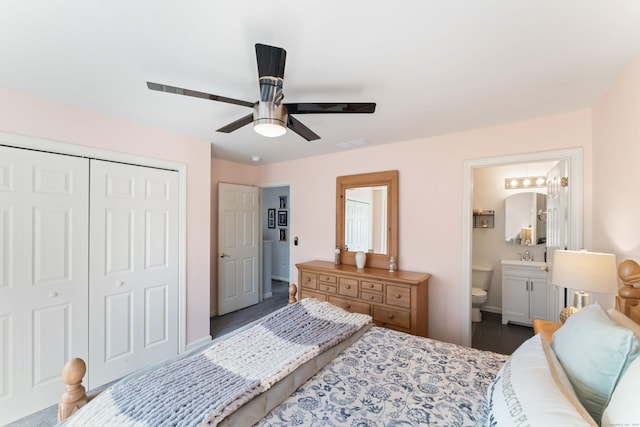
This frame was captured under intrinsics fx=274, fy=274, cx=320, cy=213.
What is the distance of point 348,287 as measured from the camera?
10.2 ft

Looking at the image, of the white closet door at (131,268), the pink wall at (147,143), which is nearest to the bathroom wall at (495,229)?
the pink wall at (147,143)

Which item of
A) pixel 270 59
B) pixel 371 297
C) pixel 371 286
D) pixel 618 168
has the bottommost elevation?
pixel 371 297

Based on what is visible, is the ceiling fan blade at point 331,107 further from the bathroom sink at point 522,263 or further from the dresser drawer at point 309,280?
the bathroom sink at point 522,263

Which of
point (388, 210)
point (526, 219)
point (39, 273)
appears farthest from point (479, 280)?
point (39, 273)

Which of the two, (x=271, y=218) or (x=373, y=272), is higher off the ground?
(x=271, y=218)

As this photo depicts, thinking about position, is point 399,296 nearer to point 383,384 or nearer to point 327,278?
point 327,278

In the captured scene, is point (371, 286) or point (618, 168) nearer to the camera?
point (618, 168)

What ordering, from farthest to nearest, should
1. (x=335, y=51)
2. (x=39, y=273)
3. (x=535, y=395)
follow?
(x=39, y=273), (x=335, y=51), (x=535, y=395)

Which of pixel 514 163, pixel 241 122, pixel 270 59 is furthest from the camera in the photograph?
pixel 514 163

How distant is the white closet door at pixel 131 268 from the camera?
2.39 m

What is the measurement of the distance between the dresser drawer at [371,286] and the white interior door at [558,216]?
5.18 feet

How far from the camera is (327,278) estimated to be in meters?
3.29

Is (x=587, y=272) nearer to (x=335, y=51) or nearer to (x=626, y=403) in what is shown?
(x=626, y=403)

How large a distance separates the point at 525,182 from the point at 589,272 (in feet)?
9.33
